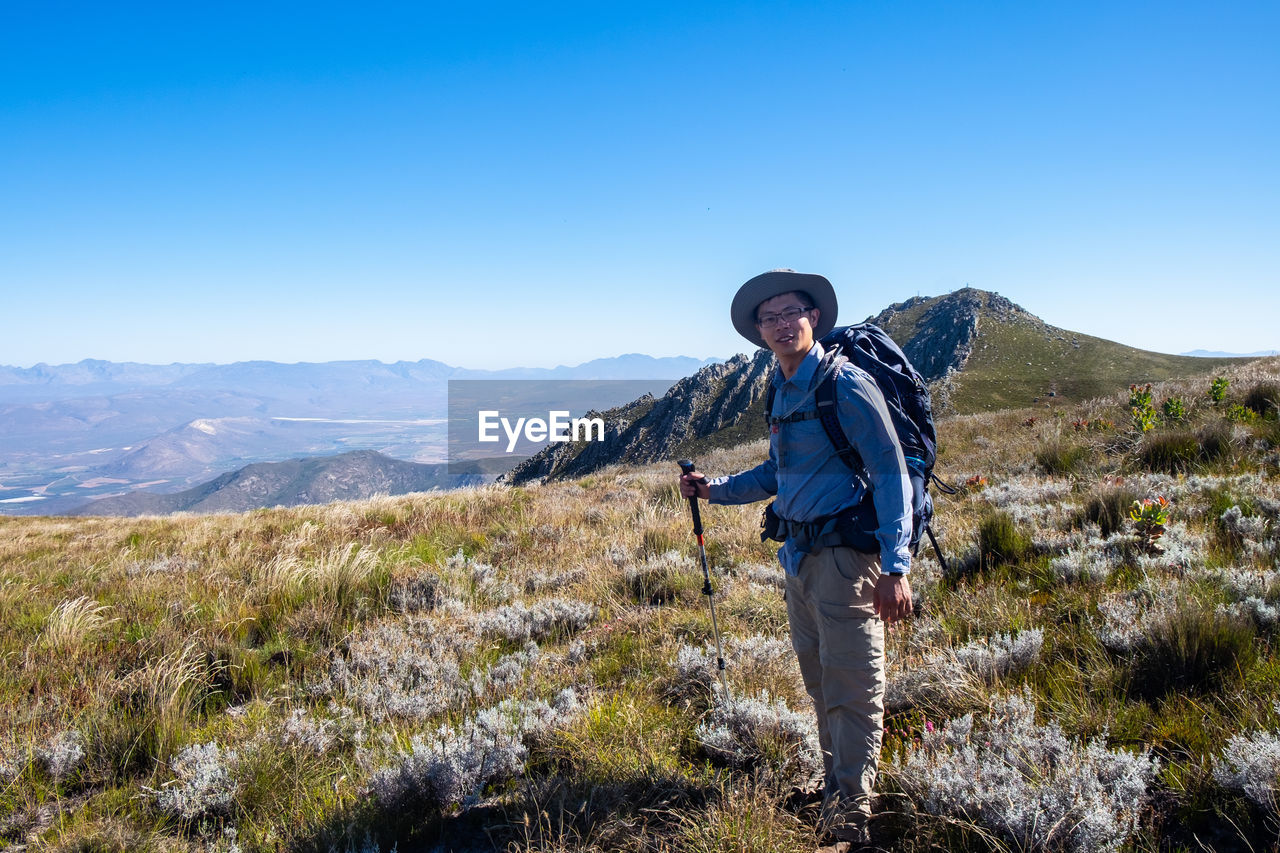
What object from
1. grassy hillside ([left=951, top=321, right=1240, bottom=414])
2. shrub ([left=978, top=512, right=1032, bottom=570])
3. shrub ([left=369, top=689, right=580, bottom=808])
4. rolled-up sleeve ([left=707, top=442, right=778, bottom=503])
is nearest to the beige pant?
rolled-up sleeve ([left=707, top=442, right=778, bottom=503])

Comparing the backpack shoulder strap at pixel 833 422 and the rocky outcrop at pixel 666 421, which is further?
the rocky outcrop at pixel 666 421

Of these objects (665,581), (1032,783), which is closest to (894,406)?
(1032,783)

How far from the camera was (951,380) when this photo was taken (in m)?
68.8

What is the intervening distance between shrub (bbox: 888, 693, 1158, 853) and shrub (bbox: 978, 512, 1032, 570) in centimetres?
277

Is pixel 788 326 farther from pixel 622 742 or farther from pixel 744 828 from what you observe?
pixel 622 742

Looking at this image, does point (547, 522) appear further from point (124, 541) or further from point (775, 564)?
point (124, 541)

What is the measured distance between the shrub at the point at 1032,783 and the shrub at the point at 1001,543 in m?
2.77

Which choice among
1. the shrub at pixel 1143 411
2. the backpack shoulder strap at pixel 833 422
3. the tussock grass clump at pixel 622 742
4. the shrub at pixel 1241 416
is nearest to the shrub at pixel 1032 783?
the tussock grass clump at pixel 622 742

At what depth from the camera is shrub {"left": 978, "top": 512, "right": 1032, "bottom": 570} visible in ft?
17.5

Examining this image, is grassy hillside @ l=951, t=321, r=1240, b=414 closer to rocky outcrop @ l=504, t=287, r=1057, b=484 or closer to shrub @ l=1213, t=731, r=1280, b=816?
rocky outcrop @ l=504, t=287, r=1057, b=484

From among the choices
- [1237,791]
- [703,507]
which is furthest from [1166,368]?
[1237,791]

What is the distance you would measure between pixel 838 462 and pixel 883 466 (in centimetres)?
26

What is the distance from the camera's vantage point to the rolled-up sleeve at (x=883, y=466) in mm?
2404

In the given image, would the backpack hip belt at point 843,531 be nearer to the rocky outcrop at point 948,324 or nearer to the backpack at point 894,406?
the backpack at point 894,406
